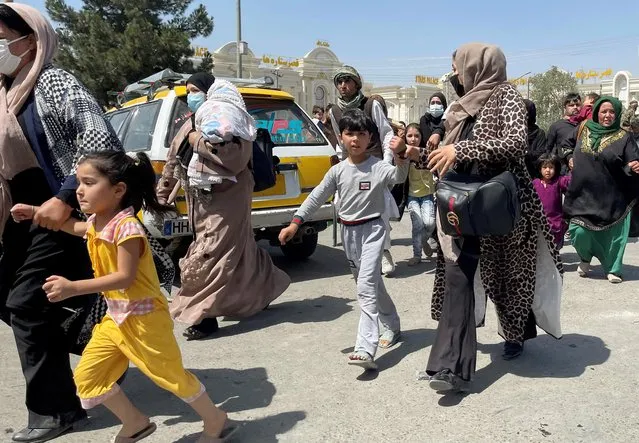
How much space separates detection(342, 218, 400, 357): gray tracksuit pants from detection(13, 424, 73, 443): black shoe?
1.66m

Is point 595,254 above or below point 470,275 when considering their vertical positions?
below

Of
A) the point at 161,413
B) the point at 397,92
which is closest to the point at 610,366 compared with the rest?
the point at 161,413

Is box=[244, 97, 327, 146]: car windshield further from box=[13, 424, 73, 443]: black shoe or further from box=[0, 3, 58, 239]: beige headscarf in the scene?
box=[13, 424, 73, 443]: black shoe

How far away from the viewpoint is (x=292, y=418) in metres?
3.05

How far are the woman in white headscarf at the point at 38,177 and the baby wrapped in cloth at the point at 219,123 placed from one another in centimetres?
132

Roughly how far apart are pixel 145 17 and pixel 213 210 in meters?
23.7

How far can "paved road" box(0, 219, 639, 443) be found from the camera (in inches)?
113

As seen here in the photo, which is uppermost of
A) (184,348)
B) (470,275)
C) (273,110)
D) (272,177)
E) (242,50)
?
(242,50)

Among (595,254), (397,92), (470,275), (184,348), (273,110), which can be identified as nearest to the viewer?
(470,275)

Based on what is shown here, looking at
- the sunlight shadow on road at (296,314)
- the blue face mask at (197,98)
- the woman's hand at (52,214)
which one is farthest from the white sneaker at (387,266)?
the woman's hand at (52,214)

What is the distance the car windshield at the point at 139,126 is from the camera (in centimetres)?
593

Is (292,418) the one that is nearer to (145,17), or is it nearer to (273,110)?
(273,110)

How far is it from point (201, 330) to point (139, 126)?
2675 millimetres

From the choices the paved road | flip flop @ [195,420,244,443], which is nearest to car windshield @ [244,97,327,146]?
the paved road
